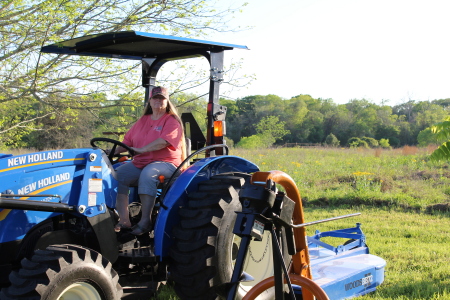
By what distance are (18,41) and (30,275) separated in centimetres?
637

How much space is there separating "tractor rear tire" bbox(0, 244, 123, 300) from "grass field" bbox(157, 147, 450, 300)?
137cm

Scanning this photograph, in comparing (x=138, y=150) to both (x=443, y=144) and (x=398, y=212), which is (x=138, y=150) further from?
(x=398, y=212)

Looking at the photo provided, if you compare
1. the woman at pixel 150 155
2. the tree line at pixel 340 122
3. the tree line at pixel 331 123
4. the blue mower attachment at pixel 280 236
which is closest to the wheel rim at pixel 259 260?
the blue mower attachment at pixel 280 236

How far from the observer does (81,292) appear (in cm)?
312

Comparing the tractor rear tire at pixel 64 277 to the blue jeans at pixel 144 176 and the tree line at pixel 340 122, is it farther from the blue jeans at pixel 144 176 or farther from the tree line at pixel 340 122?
the tree line at pixel 340 122

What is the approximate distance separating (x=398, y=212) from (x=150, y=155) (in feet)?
21.6

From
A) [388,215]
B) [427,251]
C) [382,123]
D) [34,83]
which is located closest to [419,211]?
[388,215]

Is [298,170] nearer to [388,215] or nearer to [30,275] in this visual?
[388,215]

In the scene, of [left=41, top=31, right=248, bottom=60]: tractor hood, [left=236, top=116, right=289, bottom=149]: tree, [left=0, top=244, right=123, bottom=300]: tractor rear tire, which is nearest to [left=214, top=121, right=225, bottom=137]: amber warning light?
[left=41, top=31, right=248, bottom=60]: tractor hood

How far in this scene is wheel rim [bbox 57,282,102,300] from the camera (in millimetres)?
3055

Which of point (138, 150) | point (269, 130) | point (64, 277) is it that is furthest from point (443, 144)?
point (269, 130)

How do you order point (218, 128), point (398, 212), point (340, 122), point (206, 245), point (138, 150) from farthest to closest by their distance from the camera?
point (340, 122) → point (398, 212) → point (218, 128) → point (138, 150) → point (206, 245)

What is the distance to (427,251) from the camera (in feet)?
20.8

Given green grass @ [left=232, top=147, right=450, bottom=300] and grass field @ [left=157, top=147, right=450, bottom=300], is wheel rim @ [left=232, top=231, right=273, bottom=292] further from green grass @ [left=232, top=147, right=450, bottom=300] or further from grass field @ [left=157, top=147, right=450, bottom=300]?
green grass @ [left=232, top=147, right=450, bottom=300]
